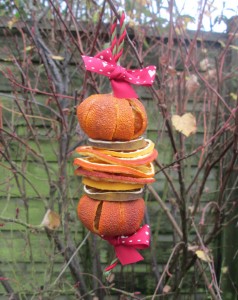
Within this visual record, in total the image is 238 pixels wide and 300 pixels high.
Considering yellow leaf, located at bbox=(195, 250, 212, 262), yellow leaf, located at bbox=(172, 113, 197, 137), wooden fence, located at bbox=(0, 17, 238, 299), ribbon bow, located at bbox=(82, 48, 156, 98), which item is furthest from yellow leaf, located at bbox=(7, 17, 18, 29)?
yellow leaf, located at bbox=(195, 250, 212, 262)

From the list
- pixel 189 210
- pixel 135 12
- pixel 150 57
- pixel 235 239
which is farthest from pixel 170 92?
pixel 235 239

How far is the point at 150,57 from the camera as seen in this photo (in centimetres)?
208

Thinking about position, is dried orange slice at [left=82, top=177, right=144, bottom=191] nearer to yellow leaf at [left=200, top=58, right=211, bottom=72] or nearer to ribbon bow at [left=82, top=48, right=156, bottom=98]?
ribbon bow at [left=82, top=48, right=156, bottom=98]

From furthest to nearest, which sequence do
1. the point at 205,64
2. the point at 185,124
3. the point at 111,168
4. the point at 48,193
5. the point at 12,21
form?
the point at 48,193 < the point at 205,64 < the point at 12,21 < the point at 185,124 < the point at 111,168

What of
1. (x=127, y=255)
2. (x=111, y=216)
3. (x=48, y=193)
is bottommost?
(x=48, y=193)

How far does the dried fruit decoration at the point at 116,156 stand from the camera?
778 mm

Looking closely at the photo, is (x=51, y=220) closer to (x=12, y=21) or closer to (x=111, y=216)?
(x=111, y=216)

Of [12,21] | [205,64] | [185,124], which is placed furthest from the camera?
[205,64]

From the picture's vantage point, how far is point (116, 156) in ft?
2.59

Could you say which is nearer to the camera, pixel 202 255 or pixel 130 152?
pixel 130 152

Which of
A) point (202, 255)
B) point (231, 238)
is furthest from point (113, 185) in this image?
point (231, 238)

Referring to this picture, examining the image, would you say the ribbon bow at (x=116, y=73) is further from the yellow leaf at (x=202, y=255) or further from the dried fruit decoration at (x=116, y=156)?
the yellow leaf at (x=202, y=255)

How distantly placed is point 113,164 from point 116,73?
0.19m

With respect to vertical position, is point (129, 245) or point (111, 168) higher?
point (111, 168)
